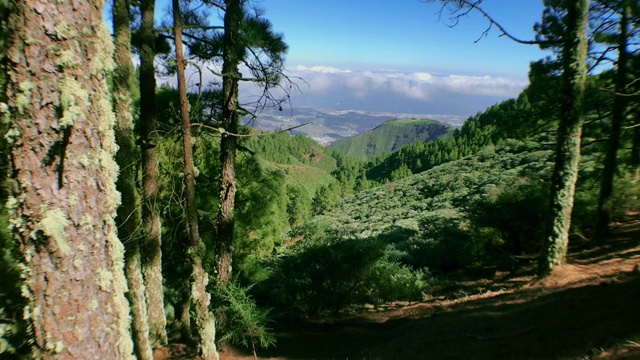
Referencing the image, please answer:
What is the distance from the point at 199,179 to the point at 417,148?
11191cm

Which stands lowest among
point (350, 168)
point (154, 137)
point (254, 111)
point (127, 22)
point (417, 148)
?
point (350, 168)

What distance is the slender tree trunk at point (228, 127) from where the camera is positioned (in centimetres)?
655

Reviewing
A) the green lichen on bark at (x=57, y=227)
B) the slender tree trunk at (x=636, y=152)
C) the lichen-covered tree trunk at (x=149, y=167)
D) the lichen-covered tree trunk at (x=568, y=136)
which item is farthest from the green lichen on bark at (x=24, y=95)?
the slender tree trunk at (x=636, y=152)

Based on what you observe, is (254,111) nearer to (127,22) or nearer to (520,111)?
(127,22)

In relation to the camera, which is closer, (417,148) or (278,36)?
(278,36)

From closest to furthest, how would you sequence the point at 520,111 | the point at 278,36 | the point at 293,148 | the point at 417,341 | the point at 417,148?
the point at 417,341 < the point at 278,36 < the point at 520,111 < the point at 417,148 < the point at 293,148

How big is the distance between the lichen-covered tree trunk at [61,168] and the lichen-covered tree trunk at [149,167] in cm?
416

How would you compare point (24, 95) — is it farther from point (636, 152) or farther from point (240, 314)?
point (636, 152)

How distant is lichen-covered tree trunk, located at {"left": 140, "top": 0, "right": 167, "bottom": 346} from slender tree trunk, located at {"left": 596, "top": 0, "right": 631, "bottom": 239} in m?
11.2

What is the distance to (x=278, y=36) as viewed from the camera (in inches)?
278

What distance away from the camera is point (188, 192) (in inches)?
207

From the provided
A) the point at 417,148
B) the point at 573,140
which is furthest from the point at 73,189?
the point at 417,148

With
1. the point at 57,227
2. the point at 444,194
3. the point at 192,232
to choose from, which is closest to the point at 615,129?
the point at 192,232

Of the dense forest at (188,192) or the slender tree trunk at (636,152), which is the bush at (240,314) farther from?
the slender tree trunk at (636,152)
